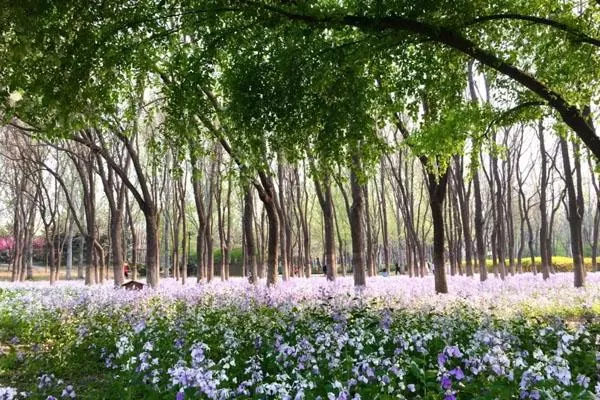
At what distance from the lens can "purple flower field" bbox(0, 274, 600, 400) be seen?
4.72 m

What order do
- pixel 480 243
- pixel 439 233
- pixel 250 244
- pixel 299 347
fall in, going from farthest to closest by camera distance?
1. pixel 480 243
2. pixel 250 244
3. pixel 439 233
4. pixel 299 347

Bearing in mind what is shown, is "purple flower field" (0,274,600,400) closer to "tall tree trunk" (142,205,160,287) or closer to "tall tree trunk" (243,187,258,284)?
"tall tree trunk" (243,187,258,284)

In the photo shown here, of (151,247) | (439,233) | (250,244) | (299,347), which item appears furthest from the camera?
(250,244)

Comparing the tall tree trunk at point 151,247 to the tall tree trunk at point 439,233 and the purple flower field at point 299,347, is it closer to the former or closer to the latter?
the purple flower field at point 299,347

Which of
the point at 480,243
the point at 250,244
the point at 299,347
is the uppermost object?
the point at 250,244

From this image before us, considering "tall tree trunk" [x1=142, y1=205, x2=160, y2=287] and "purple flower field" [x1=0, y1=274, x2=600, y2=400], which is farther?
"tall tree trunk" [x1=142, y1=205, x2=160, y2=287]

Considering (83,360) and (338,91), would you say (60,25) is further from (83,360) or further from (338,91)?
(83,360)

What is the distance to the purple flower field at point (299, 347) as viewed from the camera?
4.72 m

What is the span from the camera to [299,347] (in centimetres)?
586

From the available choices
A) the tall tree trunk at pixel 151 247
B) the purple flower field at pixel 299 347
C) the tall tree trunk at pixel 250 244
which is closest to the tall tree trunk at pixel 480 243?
the purple flower field at pixel 299 347

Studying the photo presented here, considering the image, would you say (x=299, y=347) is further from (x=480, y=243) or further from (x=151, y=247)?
(x=480, y=243)

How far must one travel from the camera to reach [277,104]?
9867 millimetres

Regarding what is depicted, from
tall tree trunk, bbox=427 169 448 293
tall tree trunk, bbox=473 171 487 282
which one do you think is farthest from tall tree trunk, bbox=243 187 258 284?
tall tree trunk, bbox=473 171 487 282

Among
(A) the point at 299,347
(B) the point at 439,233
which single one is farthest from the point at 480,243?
(A) the point at 299,347
